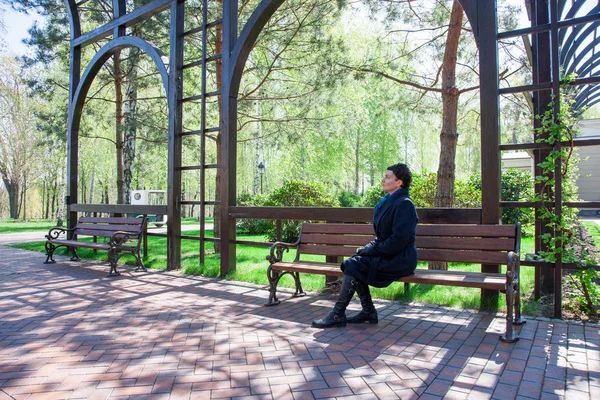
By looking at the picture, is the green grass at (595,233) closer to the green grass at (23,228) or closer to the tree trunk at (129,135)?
the tree trunk at (129,135)

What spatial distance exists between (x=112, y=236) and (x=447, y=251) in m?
5.48

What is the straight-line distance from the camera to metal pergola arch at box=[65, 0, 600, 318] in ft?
14.6

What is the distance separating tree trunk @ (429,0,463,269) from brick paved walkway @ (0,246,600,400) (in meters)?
2.68

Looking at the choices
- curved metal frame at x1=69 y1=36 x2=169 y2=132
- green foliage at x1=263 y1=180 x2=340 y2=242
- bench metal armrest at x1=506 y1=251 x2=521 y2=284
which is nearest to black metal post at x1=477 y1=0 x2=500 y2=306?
bench metal armrest at x1=506 y1=251 x2=521 y2=284

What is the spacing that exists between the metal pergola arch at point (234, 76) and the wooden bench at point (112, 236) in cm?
61

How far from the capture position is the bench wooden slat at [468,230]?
4137 millimetres

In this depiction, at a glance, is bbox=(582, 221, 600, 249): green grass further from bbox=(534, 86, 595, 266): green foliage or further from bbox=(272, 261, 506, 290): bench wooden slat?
bbox=(272, 261, 506, 290): bench wooden slat

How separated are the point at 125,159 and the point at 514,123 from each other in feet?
36.8

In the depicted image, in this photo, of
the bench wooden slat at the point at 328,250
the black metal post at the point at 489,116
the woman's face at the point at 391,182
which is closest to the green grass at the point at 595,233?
the black metal post at the point at 489,116

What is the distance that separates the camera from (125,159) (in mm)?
13977

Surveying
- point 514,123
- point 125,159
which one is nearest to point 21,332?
point 514,123

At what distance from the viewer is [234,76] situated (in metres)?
6.62

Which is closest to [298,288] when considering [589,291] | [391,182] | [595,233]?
[391,182]

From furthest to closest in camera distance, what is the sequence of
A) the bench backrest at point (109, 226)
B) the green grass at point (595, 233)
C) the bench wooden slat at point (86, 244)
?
the green grass at point (595, 233) → the bench backrest at point (109, 226) → the bench wooden slat at point (86, 244)
